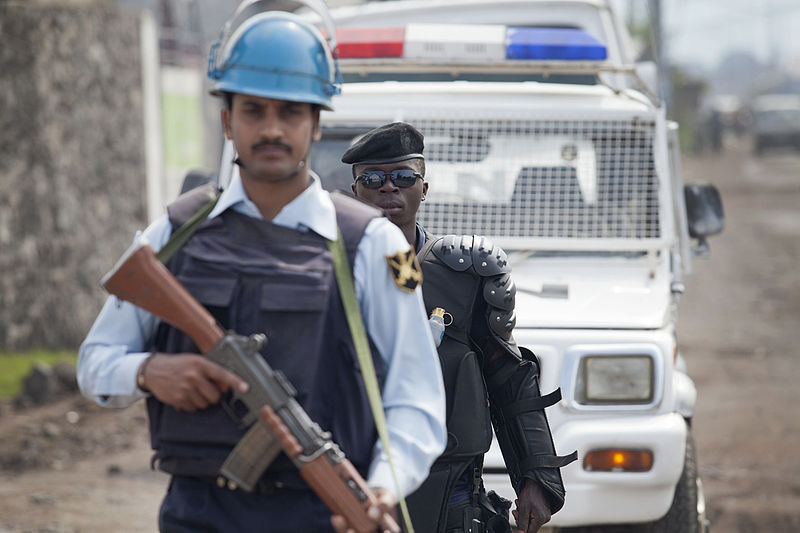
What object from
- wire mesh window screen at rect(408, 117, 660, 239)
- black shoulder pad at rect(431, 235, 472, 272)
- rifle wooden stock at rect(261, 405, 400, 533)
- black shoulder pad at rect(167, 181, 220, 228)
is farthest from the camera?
wire mesh window screen at rect(408, 117, 660, 239)

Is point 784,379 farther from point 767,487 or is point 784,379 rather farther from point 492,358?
point 492,358

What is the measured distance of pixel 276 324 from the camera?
7.00 feet

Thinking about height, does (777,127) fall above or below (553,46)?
below

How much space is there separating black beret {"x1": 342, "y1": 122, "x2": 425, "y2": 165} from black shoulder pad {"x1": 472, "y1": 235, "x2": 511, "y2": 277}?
0.32 meters

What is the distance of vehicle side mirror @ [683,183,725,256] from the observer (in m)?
5.21

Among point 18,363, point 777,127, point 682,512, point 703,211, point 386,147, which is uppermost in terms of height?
point 386,147

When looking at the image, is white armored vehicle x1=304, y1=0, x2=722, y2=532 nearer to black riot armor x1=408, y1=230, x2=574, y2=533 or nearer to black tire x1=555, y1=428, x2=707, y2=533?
black tire x1=555, y1=428, x2=707, y2=533

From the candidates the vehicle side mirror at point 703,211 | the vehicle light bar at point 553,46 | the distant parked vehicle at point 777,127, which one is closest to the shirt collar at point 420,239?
the vehicle light bar at point 553,46

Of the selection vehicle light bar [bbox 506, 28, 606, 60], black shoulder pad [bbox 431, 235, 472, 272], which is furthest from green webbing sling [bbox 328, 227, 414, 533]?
vehicle light bar [bbox 506, 28, 606, 60]

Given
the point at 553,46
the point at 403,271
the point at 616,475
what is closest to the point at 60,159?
the point at 553,46

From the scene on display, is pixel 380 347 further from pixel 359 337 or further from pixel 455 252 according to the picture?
pixel 455 252

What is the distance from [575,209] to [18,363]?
510 cm

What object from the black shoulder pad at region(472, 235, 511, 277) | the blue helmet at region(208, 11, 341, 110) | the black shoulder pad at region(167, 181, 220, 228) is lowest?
the black shoulder pad at region(472, 235, 511, 277)

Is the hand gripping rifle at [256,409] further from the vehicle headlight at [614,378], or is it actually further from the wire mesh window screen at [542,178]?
the wire mesh window screen at [542,178]
